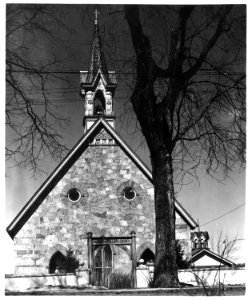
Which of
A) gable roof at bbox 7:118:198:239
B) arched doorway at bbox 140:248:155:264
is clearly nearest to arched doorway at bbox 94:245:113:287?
arched doorway at bbox 140:248:155:264

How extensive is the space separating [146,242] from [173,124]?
8073mm

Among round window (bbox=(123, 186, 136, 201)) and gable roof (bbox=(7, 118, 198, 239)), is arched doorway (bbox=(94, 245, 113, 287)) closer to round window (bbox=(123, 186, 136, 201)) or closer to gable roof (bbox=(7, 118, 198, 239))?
round window (bbox=(123, 186, 136, 201))

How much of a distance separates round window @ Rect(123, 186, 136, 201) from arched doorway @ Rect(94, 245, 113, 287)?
1.86 metres

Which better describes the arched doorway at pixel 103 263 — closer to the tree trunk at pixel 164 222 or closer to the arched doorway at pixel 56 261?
the arched doorway at pixel 56 261

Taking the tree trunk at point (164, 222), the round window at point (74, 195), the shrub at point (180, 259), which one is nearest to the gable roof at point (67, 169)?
the round window at point (74, 195)

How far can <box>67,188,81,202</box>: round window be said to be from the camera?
18219 millimetres

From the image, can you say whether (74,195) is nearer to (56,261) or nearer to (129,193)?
(129,193)

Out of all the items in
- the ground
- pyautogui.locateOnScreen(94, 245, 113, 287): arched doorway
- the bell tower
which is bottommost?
the ground

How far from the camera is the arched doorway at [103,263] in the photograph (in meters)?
16.9

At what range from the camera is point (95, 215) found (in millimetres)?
18078

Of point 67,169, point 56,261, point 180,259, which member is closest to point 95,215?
point 67,169

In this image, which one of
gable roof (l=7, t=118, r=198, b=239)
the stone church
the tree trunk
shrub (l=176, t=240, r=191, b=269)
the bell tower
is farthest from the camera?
the bell tower

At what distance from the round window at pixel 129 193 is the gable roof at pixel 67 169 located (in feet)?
2.39

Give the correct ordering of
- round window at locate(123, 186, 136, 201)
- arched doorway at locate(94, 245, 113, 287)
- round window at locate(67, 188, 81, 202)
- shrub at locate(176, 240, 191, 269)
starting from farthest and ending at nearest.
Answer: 1. round window at locate(123, 186, 136, 201)
2. round window at locate(67, 188, 81, 202)
3. arched doorway at locate(94, 245, 113, 287)
4. shrub at locate(176, 240, 191, 269)
